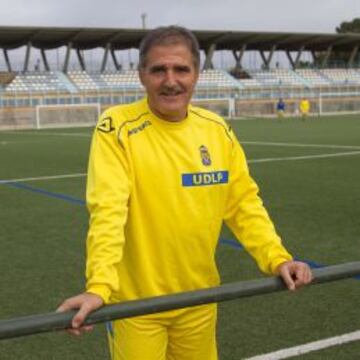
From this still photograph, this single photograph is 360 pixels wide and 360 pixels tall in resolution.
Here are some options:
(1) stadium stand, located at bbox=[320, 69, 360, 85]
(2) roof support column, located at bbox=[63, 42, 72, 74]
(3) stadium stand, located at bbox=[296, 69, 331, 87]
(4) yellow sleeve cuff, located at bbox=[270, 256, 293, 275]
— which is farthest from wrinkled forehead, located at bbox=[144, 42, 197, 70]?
(1) stadium stand, located at bbox=[320, 69, 360, 85]

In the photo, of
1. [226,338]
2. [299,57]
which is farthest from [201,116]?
[299,57]

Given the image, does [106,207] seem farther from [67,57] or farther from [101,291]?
[67,57]

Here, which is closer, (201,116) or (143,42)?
(143,42)

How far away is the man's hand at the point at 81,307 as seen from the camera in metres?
1.83

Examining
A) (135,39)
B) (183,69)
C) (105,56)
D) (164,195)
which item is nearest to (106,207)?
(164,195)

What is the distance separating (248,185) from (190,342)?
669 millimetres

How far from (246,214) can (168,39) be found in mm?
776

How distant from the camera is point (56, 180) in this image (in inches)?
515

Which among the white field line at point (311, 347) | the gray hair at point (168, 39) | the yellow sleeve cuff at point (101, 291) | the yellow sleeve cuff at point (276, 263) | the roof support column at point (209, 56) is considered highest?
the gray hair at point (168, 39)

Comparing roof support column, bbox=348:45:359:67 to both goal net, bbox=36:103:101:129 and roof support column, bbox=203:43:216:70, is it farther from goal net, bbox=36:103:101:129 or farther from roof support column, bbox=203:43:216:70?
goal net, bbox=36:103:101:129

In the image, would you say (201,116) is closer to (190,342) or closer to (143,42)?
(143,42)

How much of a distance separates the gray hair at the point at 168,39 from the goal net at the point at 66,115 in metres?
38.5

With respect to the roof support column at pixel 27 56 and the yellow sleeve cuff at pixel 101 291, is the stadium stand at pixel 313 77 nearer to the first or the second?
the roof support column at pixel 27 56

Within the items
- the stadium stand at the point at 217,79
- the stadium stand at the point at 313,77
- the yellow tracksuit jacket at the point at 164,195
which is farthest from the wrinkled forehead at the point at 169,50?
the stadium stand at the point at 313,77
